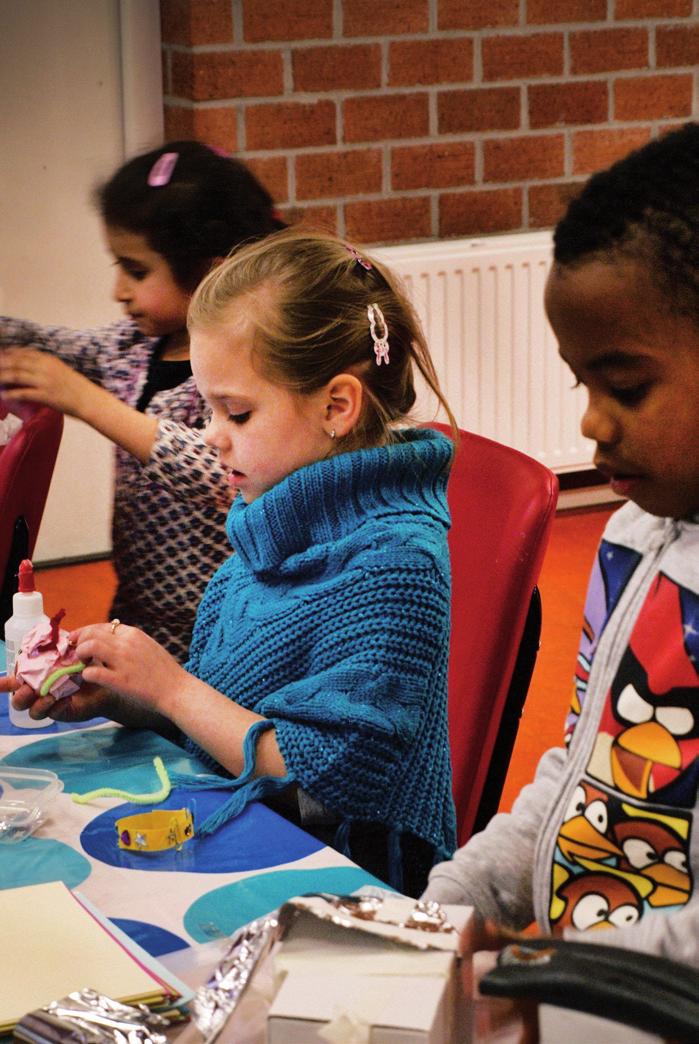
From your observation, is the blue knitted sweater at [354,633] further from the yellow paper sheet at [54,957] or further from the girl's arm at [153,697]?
the yellow paper sheet at [54,957]

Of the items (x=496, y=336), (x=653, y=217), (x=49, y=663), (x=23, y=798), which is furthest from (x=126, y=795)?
(x=496, y=336)

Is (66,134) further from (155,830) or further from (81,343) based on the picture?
(155,830)

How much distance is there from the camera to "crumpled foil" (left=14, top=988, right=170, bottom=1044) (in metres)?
0.75

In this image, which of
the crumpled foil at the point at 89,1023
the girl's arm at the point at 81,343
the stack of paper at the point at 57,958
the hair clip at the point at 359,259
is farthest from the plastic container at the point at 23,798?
the girl's arm at the point at 81,343

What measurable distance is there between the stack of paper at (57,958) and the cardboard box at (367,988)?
0.18m

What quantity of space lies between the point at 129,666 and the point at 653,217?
715mm

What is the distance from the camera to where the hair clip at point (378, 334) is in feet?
4.87

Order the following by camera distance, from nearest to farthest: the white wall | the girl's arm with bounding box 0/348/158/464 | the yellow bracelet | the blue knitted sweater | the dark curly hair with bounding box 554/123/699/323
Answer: the dark curly hair with bounding box 554/123/699/323 < the yellow bracelet < the blue knitted sweater < the girl's arm with bounding box 0/348/158/464 < the white wall

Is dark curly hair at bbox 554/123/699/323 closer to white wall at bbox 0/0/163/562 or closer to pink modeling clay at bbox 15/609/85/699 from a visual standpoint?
pink modeling clay at bbox 15/609/85/699

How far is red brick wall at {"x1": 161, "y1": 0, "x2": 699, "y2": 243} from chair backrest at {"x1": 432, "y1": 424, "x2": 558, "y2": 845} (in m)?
2.50

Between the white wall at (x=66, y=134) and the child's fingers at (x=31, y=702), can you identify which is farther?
the white wall at (x=66, y=134)

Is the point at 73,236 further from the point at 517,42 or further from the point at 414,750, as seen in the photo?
the point at 414,750

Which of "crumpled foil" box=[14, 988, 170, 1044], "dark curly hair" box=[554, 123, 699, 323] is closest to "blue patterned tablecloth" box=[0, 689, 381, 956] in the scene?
"crumpled foil" box=[14, 988, 170, 1044]

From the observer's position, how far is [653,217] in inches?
32.6
